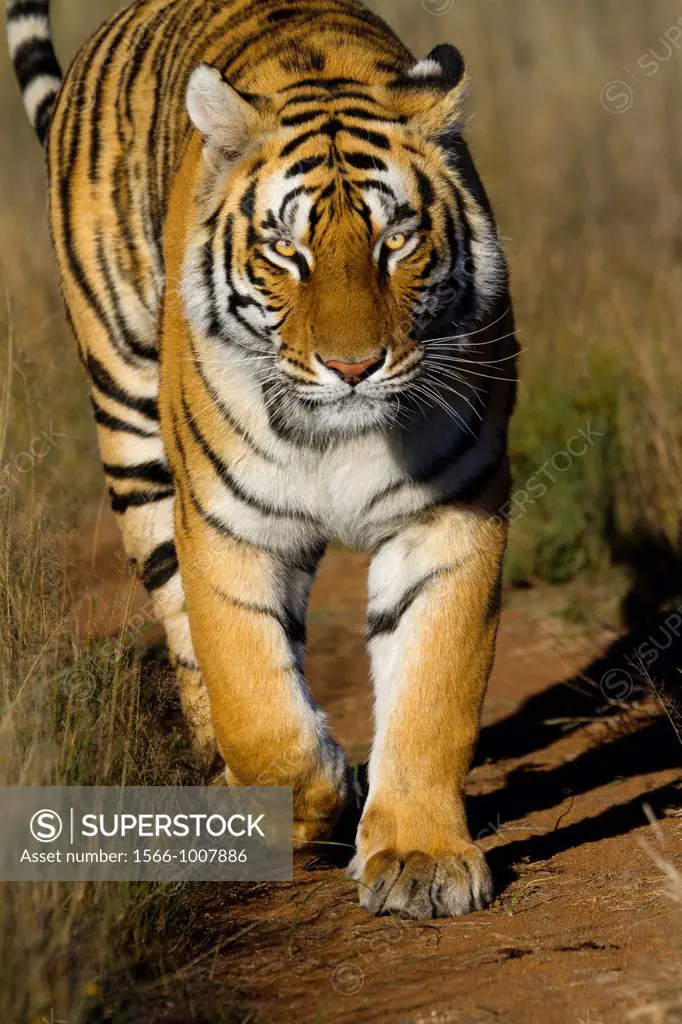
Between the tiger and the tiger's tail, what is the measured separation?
1472 millimetres

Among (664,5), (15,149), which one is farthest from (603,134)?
(15,149)

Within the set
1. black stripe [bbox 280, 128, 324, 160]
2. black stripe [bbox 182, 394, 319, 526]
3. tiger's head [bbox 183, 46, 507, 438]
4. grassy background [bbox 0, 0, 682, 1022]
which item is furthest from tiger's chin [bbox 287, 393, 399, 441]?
grassy background [bbox 0, 0, 682, 1022]

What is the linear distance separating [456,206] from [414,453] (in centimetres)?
55

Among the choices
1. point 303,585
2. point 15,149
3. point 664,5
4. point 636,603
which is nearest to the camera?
point 303,585

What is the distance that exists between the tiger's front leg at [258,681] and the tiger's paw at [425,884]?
0.27m

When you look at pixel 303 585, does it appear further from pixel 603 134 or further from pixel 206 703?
pixel 603 134

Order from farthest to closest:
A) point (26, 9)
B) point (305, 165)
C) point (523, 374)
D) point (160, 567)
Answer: point (523, 374) < point (26, 9) < point (160, 567) < point (305, 165)

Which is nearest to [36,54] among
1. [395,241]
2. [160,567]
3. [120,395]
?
[120,395]

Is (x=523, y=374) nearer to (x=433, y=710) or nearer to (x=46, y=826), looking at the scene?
(x=433, y=710)

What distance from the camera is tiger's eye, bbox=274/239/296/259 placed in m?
3.07

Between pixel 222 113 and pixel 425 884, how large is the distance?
1705 mm

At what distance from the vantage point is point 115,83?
449 centimetres

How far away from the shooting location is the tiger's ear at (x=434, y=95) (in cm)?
325

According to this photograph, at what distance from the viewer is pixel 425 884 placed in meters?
3.07
